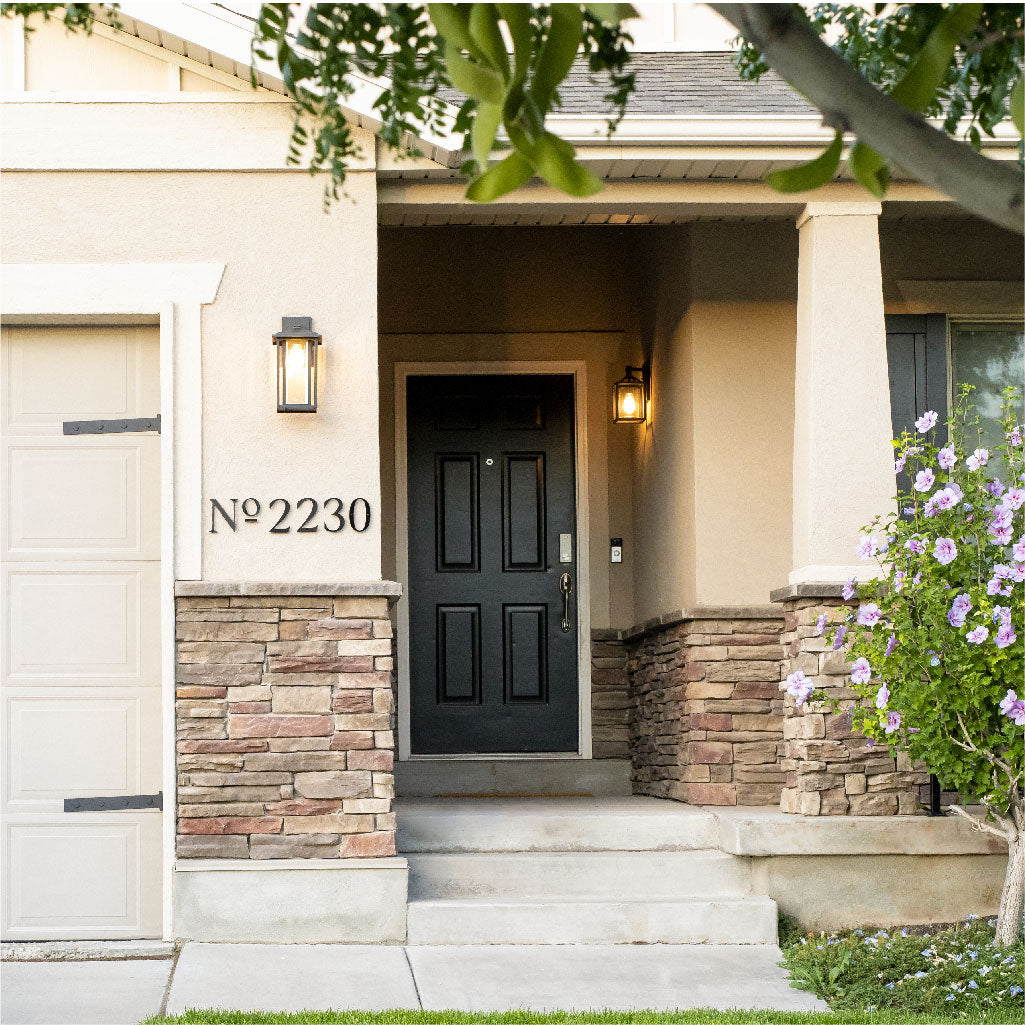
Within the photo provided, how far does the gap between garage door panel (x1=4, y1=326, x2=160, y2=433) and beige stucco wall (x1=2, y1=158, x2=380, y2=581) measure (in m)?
0.30

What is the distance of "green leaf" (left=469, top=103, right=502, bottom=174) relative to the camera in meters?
1.85

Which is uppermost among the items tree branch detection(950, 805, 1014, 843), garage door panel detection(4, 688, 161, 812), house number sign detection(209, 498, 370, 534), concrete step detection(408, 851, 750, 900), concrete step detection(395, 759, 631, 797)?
house number sign detection(209, 498, 370, 534)

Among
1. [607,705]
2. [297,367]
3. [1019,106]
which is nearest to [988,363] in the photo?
[607,705]

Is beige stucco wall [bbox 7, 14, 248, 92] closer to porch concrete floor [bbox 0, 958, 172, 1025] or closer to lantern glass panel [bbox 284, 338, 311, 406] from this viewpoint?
lantern glass panel [bbox 284, 338, 311, 406]

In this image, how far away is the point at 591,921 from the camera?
561 cm

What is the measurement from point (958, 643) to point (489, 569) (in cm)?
343

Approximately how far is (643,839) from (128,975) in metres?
2.30

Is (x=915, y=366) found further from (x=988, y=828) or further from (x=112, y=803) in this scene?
(x=112, y=803)

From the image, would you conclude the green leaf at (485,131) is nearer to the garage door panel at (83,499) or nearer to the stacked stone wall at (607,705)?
the garage door panel at (83,499)

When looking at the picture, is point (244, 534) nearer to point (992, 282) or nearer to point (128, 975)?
point (128, 975)

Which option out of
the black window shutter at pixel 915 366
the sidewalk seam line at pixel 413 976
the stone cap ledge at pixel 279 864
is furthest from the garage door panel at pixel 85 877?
the black window shutter at pixel 915 366

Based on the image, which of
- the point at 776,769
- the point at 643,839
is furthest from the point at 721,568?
the point at 643,839

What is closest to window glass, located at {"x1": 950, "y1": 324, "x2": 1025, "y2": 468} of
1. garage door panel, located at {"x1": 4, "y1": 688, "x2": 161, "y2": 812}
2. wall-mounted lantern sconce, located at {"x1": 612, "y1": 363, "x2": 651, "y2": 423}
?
wall-mounted lantern sconce, located at {"x1": 612, "y1": 363, "x2": 651, "y2": 423}

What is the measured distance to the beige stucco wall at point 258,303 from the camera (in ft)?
18.9
